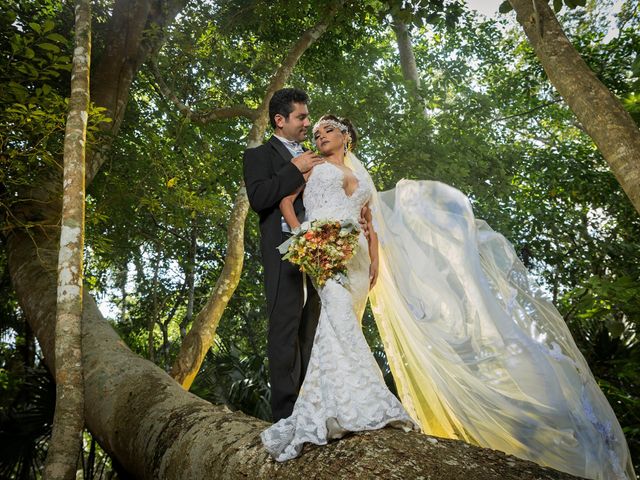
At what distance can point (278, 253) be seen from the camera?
2846 millimetres

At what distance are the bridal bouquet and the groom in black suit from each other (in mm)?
184

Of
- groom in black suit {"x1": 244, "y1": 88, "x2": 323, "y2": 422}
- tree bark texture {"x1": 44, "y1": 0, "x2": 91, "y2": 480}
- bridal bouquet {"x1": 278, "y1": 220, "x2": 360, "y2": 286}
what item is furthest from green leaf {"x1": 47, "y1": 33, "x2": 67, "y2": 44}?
bridal bouquet {"x1": 278, "y1": 220, "x2": 360, "y2": 286}

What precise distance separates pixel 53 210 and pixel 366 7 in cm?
506

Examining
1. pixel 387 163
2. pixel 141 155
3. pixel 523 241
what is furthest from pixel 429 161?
pixel 141 155

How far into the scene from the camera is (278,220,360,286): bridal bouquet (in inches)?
102

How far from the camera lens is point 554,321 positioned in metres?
3.08

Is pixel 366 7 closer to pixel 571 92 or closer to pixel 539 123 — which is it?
pixel 571 92

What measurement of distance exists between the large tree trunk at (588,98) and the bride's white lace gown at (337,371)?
128 centimetres

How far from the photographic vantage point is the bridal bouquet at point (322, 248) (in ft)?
8.48

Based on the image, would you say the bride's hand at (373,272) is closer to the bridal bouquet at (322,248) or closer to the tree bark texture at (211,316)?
the bridal bouquet at (322,248)

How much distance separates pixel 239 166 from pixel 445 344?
7.17 m

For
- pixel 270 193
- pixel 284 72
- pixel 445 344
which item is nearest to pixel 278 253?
pixel 270 193

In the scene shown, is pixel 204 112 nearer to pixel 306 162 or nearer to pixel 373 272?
pixel 306 162

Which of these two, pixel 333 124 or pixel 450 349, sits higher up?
pixel 333 124
